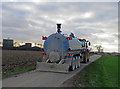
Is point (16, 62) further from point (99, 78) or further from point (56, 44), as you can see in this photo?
point (99, 78)

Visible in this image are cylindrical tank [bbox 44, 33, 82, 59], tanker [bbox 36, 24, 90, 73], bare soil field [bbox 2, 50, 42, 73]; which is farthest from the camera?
bare soil field [bbox 2, 50, 42, 73]

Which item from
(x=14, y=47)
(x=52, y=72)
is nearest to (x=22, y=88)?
(x=52, y=72)

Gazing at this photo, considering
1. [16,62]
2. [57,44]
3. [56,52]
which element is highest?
[57,44]

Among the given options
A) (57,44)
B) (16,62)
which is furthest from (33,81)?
(16,62)

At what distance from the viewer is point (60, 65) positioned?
11281 millimetres

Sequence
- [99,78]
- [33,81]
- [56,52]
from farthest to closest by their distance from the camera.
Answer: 1. [56,52]
2. [99,78]
3. [33,81]

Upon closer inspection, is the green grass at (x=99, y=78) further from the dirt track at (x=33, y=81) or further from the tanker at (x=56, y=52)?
the tanker at (x=56, y=52)

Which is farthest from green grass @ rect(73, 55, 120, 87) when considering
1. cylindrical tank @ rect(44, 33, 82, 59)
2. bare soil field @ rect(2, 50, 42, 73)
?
bare soil field @ rect(2, 50, 42, 73)

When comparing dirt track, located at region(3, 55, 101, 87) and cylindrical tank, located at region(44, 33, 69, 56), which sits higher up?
cylindrical tank, located at region(44, 33, 69, 56)

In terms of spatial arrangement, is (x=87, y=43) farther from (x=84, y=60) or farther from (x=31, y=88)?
(x=31, y=88)

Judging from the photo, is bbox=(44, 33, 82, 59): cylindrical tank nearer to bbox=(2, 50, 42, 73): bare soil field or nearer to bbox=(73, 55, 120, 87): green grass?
bbox=(73, 55, 120, 87): green grass

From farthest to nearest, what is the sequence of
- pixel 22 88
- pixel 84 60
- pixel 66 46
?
1. pixel 84 60
2. pixel 66 46
3. pixel 22 88

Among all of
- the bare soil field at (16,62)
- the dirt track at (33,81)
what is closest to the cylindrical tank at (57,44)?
the dirt track at (33,81)

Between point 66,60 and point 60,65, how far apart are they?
926mm
